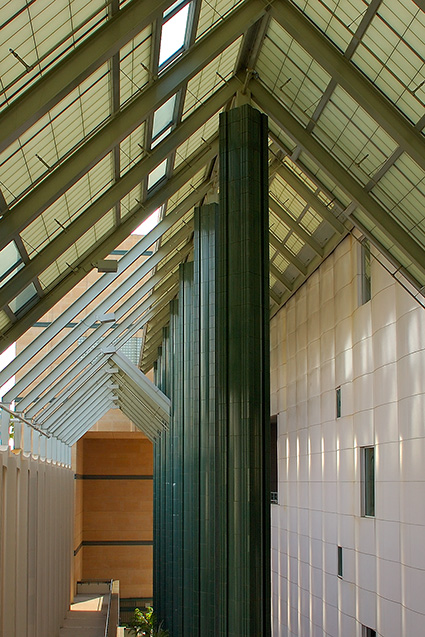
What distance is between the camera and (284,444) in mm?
28328

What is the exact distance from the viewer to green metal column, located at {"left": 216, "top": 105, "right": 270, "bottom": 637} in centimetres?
1295

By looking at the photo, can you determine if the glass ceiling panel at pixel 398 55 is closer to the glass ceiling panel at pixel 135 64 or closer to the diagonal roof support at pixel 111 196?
the glass ceiling panel at pixel 135 64

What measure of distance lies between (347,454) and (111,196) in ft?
33.6

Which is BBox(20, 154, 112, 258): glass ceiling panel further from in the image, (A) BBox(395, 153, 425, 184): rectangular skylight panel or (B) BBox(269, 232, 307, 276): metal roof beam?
(B) BBox(269, 232, 307, 276): metal roof beam

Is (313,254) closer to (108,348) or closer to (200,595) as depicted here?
(108,348)

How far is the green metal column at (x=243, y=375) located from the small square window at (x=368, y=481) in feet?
20.4

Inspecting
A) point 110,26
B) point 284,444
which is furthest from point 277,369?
point 110,26

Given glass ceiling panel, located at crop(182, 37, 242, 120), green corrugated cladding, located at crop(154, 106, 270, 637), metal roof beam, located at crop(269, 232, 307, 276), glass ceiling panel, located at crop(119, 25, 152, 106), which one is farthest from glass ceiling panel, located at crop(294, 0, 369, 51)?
metal roof beam, located at crop(269, 232, 307, 276)

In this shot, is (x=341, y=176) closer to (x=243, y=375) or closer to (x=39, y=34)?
(x=243, y=375)

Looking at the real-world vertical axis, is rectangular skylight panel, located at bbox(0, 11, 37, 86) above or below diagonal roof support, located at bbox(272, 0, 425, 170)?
below

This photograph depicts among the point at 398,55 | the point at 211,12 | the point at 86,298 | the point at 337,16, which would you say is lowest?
the point at 86,298

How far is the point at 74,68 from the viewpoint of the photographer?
9.06 m

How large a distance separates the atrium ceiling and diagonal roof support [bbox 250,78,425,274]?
0.03m

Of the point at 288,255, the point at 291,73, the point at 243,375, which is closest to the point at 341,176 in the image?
the point at 291,73
